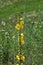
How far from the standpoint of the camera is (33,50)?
8.91 metres

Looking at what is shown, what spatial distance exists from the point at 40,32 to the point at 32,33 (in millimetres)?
233

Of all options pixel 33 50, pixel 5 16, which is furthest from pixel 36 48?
pixel 5 16

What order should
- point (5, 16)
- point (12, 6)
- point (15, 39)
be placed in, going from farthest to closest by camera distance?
point (12, 6) → point (5, 16) → point (15, 39)

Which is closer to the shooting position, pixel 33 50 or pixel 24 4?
pixel 33 50

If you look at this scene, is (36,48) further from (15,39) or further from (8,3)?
(8,3)

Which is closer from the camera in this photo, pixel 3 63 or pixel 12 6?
pixel 3 63

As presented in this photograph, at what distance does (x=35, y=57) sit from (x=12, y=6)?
12314 mm

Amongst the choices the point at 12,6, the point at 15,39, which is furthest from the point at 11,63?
the point at 12,6

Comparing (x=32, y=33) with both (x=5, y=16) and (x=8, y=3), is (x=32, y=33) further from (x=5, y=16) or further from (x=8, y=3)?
(x=8, y=3)

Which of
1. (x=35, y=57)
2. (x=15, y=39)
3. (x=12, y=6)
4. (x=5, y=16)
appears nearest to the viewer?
(x=35, y=57)

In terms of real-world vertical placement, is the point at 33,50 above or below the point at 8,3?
above

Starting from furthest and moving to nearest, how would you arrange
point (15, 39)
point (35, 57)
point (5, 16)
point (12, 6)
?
point (12, 6), point (5, 16), point (15, 39), point (35, 57)

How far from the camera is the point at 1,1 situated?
21.8 meters

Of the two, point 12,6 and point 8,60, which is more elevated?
point 8,60
